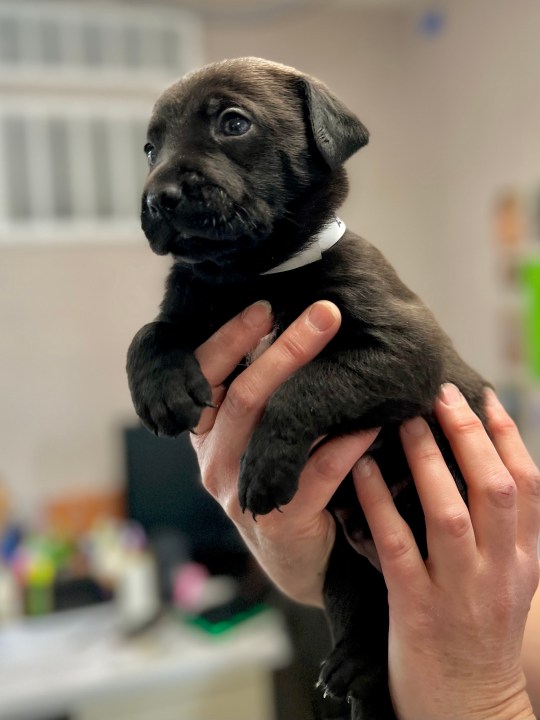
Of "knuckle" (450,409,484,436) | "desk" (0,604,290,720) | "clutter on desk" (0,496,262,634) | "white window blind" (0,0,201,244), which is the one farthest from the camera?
"white window blind" (0,0,201,244)

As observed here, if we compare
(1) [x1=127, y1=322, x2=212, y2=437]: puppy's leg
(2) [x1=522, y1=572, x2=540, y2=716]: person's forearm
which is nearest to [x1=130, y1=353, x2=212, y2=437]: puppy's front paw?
(1) [x1=127, y1=322, x2=212, y2=437]: puppy's leg

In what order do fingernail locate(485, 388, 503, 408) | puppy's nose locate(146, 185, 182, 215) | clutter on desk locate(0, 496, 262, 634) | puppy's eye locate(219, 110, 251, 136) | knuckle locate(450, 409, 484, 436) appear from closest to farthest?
puppy's nose locate(146, 185, 182, 215) → puppy's eye locate(219, 110, 251, 136) → knuckle locate(450, 409, 484, 436) → fingernail locate(485, 388, 503, 408) → clutter on desk locate(0, 496, 262, 634)

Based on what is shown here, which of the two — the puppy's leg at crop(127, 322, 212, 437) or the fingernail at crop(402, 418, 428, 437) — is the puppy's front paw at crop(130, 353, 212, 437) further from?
the fingernail at crop(402, 418, 428, 437)

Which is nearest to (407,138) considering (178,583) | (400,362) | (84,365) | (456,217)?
(456,217)

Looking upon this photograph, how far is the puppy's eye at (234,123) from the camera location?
946 millimetres

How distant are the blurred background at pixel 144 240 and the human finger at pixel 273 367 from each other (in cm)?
Answer: 174

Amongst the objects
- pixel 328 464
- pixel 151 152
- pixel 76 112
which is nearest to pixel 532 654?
pixel 328 464

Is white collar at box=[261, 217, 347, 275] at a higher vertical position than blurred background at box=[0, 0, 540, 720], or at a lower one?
higher

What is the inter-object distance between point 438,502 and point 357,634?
0.27 meters

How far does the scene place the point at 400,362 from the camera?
3.07 ft

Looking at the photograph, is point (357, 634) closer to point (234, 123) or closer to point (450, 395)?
point (450, 395)

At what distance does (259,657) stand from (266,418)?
192 centimetres

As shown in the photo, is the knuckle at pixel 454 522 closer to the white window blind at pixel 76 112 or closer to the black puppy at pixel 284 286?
the black puppy at pixel 284 286

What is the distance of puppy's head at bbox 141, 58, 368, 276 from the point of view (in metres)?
0.87
